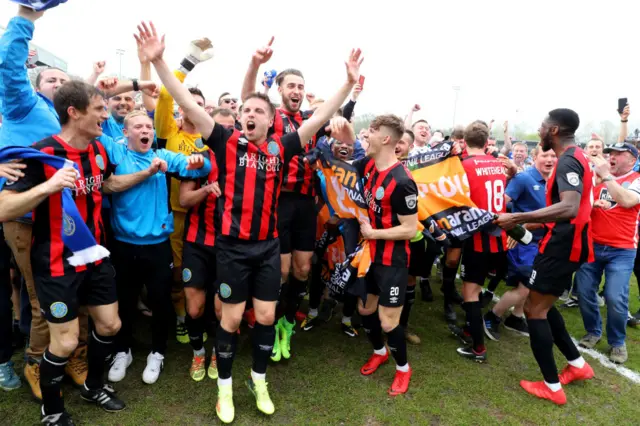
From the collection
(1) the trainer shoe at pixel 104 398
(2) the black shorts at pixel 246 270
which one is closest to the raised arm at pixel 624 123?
(2) the black shorts at pixel 246 270

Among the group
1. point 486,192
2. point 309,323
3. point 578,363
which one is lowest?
point 309,323

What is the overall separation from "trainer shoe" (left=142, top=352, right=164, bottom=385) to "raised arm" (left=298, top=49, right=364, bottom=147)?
2495mm

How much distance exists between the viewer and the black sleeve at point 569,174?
3590mm

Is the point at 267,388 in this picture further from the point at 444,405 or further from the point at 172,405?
the point at 444,405

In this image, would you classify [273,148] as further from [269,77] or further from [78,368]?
[78,368]

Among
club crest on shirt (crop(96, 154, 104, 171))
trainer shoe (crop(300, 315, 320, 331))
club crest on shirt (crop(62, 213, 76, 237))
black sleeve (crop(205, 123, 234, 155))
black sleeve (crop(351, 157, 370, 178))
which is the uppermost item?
black sleeve (crop(205, 123, 234, 155))

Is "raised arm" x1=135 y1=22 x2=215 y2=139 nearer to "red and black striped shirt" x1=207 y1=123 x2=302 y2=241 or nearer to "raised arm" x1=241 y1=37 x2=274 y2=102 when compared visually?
"red and black striped shirt" x1=207 y1=123 x2=302 y2=241

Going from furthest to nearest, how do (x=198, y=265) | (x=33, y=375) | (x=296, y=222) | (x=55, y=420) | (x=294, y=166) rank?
(x=296, y=222) → (x=294, y=166) → (x=198, y=265) → (x=33, y=375) → (x=55, y=420)

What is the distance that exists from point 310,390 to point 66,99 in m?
3.19

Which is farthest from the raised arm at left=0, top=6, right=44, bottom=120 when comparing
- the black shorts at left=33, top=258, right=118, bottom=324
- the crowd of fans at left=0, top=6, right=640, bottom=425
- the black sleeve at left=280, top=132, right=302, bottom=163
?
the black sleeve at left=280, top=132, right=302, bottom=163

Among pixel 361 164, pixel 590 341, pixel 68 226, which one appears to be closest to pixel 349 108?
pixel 361 164

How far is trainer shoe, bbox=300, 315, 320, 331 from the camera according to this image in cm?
506

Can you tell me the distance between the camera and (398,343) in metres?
3.83

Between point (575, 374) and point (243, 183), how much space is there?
3870mm
